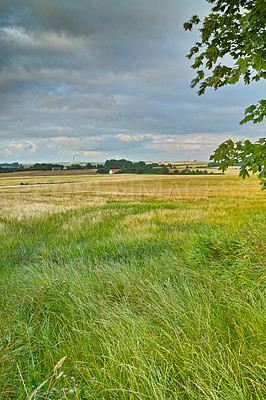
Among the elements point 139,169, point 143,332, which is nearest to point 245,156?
point 143,332

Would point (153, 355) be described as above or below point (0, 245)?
above

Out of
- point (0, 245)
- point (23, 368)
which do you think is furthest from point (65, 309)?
point (0, 245)

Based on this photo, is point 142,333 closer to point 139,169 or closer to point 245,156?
point 245,156

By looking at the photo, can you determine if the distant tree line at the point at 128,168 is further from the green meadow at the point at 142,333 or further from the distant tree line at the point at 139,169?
the green meadow at the point at 142,333

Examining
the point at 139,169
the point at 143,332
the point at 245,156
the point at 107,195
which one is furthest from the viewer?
the point at 139,169

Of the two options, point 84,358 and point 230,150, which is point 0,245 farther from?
point 230,150

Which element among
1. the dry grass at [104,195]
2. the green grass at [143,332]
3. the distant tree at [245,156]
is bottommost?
the dry grass at [104,195]

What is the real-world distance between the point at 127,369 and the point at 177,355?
382mm

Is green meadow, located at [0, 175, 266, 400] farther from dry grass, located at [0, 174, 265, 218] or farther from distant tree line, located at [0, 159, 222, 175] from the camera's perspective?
distant tree line, located at [0, 159, 222, 175]

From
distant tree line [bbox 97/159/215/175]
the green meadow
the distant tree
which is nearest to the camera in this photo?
the green meadow

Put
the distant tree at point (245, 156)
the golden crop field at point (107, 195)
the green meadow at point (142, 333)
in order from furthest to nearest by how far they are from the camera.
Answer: the golden crop field at point (107, 195) < the distant tree at point (245, 156) < the green meadow at point (142, 333)

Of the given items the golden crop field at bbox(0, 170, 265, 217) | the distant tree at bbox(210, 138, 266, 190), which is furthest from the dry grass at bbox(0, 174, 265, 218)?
the distant tree at bbox(210, 138, 266, 190)

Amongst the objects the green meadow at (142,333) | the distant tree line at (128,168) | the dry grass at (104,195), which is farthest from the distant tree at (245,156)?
the distant tree line at (128,168)

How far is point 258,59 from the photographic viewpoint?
8.29 feet
